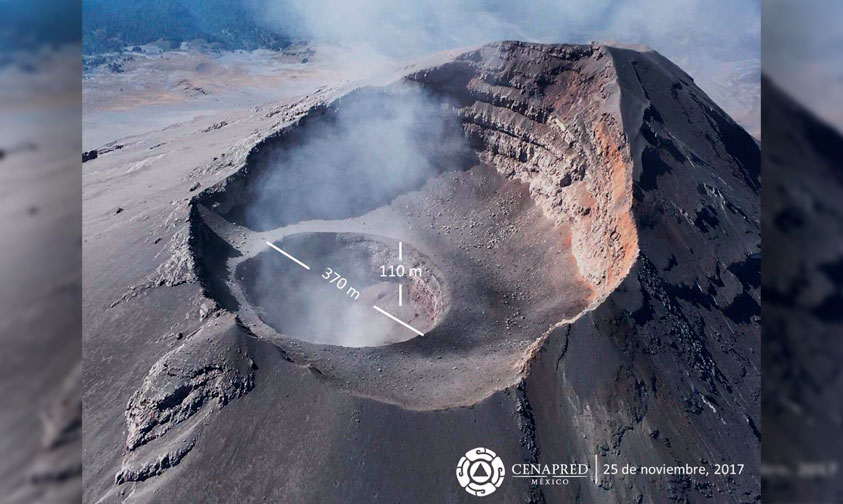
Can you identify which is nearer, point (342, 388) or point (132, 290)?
point (342, 388)

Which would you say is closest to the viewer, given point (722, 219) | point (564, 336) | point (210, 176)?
point (564, 336)

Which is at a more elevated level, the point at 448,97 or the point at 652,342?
the point at 448,97

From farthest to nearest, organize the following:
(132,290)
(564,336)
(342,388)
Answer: (132,290) → (564,336) → (342,388)

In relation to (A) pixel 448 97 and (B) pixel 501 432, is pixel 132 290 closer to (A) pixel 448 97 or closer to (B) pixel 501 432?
(B) pixel 501 432

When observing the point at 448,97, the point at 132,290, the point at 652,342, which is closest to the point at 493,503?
Result: the point at 652,342

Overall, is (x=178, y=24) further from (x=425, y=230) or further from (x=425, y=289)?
(x=425, y=289)

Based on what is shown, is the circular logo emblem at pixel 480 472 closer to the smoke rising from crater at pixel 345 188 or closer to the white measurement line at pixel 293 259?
the smoke rising from crater at pixel 345 188

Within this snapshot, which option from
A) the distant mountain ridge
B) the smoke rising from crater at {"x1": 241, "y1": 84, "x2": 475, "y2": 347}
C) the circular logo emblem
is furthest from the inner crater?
the distant mountain ridge

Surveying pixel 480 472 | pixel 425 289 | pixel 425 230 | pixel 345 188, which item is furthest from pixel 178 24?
pixel 480 472
